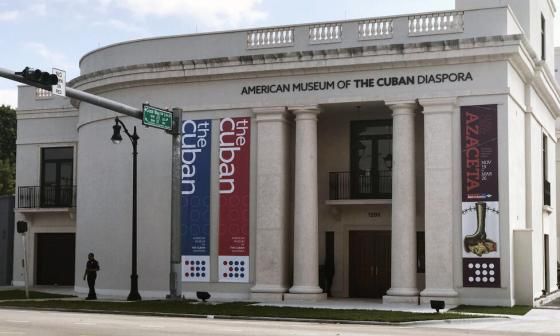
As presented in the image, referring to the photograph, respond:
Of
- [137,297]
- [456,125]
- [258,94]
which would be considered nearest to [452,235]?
[456,125]

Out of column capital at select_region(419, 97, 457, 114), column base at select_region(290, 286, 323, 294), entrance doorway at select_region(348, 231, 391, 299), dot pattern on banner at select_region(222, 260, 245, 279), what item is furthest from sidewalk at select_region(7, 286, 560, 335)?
column capital at select_region(419, 97, 457, 114)

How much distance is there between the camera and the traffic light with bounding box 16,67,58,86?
69.8 ft

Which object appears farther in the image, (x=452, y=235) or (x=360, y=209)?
(x=360, y=209)

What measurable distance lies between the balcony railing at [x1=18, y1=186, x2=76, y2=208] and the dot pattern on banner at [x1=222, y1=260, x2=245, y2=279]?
37.5 ft

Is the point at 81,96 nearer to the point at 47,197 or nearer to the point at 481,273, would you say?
the point at 481,273

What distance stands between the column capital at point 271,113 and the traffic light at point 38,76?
11.8 meters

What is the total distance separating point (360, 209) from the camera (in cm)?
3403

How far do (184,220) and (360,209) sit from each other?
651cm

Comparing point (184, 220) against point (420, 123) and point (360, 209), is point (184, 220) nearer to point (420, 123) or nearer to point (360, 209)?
point (360, 209)

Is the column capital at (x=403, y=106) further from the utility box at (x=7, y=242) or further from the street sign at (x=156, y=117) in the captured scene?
the utility box at (x=7, y=242)

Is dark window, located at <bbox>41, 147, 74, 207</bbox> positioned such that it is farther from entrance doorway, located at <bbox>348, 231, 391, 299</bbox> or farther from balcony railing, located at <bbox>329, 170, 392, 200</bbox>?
entrance doorway, located at <bbox>348, 231, 391, 299</bbox>

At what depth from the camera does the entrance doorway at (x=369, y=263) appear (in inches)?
1332

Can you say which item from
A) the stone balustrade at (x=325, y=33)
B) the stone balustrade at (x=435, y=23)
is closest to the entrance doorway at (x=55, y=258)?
the stone balustrade at (x=325, y=33)

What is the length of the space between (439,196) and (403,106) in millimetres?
3261
